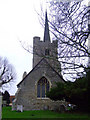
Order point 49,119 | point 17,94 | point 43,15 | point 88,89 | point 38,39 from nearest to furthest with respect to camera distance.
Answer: point 43,15 → point 49,119 → point 88,89 → point 17,94 → point 38,39

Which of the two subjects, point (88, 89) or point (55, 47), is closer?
point (55, 47)

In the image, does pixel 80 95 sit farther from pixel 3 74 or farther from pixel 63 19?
pixel 3 74

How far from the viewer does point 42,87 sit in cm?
2766

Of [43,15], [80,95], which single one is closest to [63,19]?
[43,15]

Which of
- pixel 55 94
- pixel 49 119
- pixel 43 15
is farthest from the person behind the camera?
pixel 55 94

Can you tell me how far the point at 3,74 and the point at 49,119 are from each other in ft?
103

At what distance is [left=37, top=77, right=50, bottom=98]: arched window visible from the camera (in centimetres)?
2745

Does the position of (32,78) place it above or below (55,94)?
above

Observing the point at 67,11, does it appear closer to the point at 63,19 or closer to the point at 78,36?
the point at 63,19

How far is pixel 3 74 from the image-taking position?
41.6 metres

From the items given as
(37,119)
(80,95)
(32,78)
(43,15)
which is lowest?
(37,119)

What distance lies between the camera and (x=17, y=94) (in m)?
26.7

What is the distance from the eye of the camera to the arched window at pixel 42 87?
27453 mm

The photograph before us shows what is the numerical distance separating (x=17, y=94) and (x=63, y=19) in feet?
62.0
